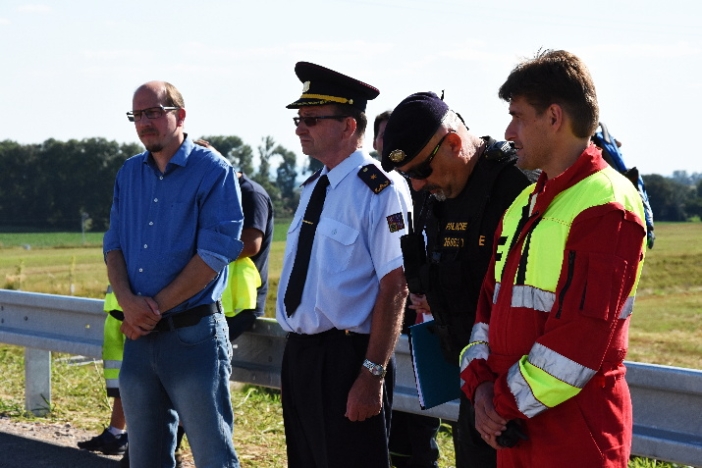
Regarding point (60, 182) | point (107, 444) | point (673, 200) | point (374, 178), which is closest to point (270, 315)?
point (107, 444)

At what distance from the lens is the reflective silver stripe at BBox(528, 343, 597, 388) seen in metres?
2.63

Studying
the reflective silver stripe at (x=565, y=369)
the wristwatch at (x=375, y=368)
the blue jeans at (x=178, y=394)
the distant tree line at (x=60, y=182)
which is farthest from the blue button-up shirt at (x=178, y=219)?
A: the distant tree line at (x=60, y=182)

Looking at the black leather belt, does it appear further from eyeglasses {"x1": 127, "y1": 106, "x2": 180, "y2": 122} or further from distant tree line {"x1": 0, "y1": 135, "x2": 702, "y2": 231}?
distant tree line {"x1": 0, "y1": 135, "x2": 702, "y2": 231}

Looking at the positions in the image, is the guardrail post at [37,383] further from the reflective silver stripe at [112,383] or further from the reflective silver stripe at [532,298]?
the reflective silver stripe at [532,298]

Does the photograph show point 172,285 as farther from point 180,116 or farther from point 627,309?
point 627,309

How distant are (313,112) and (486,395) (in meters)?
1.60

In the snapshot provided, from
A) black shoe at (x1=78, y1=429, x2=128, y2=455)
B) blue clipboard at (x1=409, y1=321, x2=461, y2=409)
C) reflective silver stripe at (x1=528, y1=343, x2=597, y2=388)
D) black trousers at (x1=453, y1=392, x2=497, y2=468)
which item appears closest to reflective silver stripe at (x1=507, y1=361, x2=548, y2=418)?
reflective silver stripe at (x1=528, y1=343, x2=597, y2=388)

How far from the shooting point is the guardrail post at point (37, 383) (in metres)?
6.70

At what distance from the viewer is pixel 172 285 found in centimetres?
439

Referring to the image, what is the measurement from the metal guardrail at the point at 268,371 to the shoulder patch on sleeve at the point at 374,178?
1.20 meters

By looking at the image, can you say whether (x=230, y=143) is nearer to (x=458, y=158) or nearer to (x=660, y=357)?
(x=660, y=357)

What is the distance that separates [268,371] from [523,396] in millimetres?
3071

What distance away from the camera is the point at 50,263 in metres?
31.5

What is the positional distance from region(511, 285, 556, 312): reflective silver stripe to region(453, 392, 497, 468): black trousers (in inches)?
21.6
